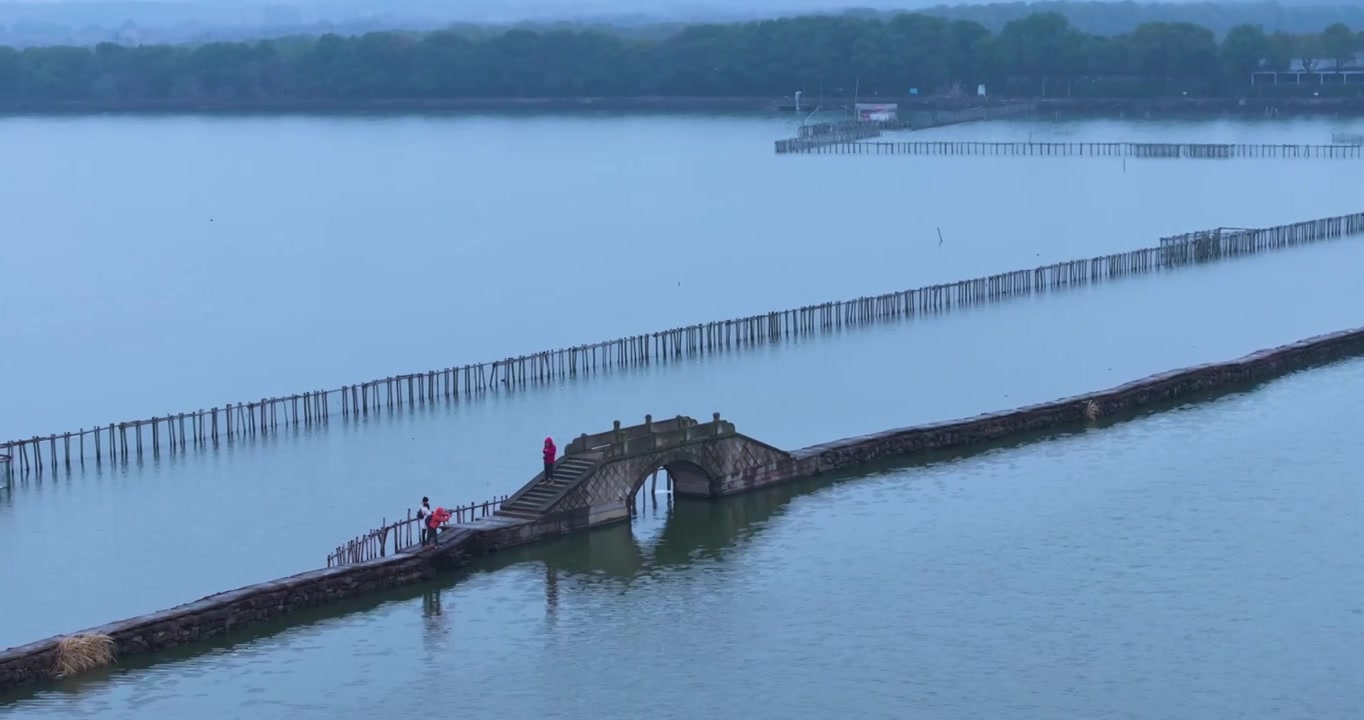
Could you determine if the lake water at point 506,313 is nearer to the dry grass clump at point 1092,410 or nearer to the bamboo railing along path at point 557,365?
the bamboo railing along path at point 557,365

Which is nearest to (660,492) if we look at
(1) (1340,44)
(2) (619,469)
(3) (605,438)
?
(2) (619,469)

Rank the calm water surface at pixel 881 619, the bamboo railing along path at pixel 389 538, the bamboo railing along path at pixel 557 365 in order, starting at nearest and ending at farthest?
the calm water surface at pixel 881 619 → the bamboo railing along path at pixel 389 538 → the bamboo railing along path at pixel 557 365

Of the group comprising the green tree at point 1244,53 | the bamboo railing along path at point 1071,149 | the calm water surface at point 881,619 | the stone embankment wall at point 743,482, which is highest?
the green tree at point 1244,53

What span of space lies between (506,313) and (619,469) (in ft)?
131

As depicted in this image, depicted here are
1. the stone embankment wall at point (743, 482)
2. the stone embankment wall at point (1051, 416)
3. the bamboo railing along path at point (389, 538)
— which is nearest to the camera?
the stone embankment wall at point (743, 482)

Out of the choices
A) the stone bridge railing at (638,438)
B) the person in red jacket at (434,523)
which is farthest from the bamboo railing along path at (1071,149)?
the person in red jacket at (434,523)

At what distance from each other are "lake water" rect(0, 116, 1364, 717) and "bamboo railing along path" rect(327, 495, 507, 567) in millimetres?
1308

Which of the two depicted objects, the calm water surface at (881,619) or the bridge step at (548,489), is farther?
the bridge step at (548,489)

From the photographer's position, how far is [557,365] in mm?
64812

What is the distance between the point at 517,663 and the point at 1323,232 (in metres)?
74.5

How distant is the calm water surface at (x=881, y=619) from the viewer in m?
33.7

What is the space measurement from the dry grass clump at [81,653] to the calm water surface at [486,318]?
4.67 metres

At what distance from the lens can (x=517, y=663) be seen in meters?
35.4

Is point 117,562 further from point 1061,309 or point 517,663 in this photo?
point 1061,309
